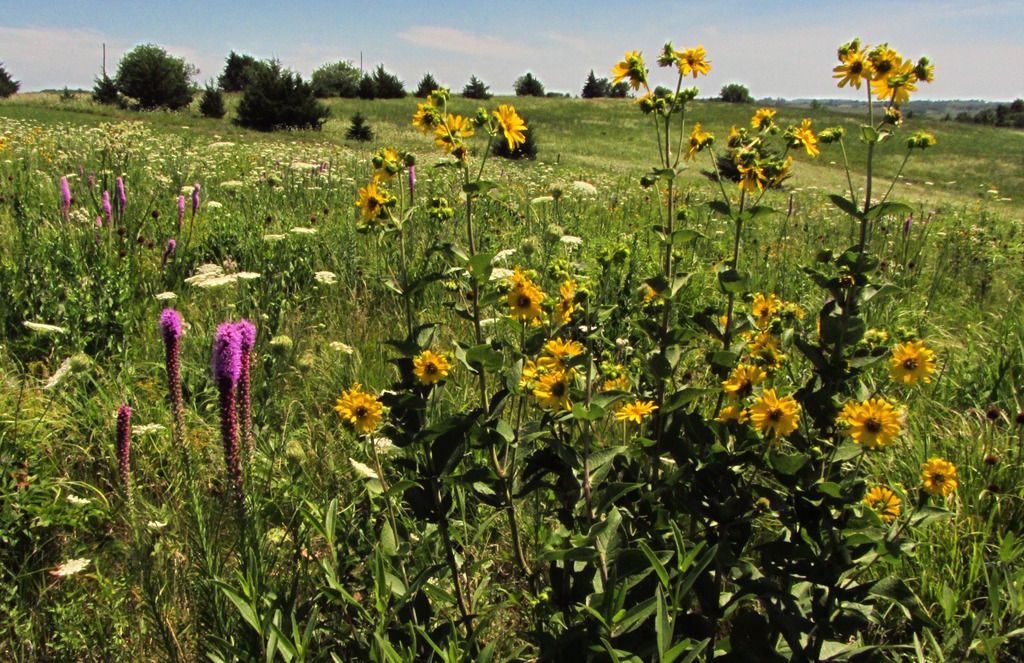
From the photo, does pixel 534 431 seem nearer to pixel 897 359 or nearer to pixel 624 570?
pixel 624 570

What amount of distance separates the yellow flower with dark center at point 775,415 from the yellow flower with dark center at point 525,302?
57cm

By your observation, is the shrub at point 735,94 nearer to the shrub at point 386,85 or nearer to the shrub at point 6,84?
the shrub at point 386,85

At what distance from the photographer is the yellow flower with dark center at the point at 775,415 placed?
1.51m

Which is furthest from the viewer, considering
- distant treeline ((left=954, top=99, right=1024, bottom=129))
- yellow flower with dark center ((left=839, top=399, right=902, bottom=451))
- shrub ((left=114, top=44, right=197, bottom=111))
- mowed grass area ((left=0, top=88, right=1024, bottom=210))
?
distant treeline ((left=954, top=99, right=1024, bottom=129))

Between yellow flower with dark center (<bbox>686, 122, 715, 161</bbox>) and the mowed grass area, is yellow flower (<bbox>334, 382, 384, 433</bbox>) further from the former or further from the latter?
the mowed grass area

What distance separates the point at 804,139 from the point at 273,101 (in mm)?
27553

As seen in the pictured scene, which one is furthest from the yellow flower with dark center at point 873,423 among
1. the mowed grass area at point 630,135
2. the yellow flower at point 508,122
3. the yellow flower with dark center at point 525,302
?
the mowed grass area at point 630,135

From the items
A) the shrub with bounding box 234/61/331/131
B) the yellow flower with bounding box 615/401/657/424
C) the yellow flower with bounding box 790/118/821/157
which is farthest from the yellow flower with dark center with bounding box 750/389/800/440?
the shrub with bounding box 234/61/331/131

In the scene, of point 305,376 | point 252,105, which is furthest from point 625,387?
point 252,105

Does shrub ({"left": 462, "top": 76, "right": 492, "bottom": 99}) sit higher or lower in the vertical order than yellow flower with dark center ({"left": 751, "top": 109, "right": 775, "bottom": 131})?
higher

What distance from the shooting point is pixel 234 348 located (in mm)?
1666

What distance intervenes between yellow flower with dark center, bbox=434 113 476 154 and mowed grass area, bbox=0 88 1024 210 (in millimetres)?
20760

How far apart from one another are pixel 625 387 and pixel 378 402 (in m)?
0.65

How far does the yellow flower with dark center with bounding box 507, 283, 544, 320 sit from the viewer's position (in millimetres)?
1676
